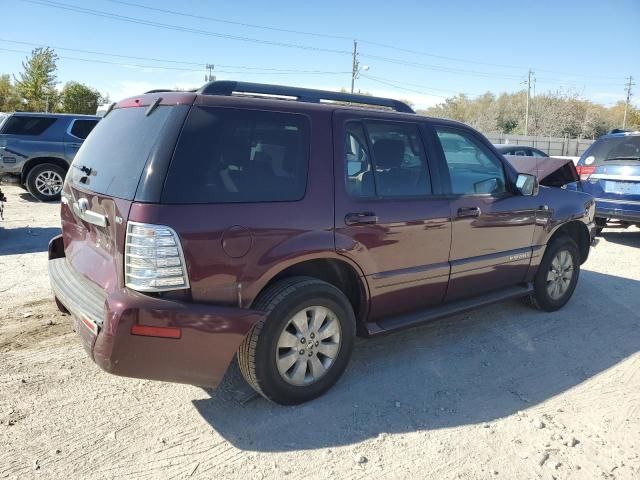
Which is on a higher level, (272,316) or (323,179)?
(323,179)

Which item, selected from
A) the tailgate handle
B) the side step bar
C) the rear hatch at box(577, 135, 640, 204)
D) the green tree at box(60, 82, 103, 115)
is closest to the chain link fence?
the green tree at box(60, 82, 103, 115)

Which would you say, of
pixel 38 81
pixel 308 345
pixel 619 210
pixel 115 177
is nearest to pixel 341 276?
pixel 308 345

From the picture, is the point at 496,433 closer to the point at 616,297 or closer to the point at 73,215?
the point at 73,215

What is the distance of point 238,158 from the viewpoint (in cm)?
285

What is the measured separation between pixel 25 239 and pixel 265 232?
606 centimetres

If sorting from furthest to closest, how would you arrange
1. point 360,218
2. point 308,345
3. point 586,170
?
point 586,170, point 360,218, point 308,345

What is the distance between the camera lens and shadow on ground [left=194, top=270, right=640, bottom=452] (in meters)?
2.99

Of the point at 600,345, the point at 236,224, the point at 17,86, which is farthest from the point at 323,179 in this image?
the point at 17,86

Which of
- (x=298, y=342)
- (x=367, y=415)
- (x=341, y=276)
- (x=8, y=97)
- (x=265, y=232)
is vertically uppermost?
(x=8, y=97)

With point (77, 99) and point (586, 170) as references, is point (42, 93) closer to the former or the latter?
point (77, 99)

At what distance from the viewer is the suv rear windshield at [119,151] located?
2.76m

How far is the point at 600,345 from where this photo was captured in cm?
432

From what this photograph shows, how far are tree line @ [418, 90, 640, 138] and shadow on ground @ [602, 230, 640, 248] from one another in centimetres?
5286

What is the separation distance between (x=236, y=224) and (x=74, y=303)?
109 cm
